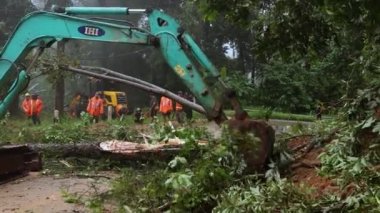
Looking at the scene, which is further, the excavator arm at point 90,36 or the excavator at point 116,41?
the excavator arm at point 90,36

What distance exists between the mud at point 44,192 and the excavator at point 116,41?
43.5 inches

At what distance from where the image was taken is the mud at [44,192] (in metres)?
6.36

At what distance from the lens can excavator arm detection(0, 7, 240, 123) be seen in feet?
25.0

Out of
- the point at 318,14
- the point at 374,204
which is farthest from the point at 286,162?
the point at 374,204

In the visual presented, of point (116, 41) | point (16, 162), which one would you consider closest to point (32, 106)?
point (16, 162)

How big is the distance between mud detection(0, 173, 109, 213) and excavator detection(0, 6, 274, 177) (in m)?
1.11

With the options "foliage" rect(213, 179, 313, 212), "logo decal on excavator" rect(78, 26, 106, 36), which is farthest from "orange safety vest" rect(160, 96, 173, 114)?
"foliage" rect(213, 179, 313, 212)

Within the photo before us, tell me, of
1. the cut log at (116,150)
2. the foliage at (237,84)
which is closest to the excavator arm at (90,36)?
the foliage at (237,84)

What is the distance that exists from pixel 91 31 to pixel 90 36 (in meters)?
0.08

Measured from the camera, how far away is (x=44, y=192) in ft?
24.2

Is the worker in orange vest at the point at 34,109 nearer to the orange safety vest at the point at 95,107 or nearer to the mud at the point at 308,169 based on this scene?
the orange safety vest at the point at 95,107

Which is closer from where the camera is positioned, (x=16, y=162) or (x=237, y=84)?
(x=237, y=84)

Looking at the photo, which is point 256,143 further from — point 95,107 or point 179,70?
point 95,107

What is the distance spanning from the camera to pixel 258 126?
5742 millimetres
